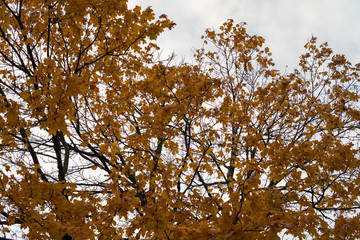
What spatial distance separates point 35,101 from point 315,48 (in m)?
7.99

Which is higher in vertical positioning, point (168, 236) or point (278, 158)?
point (278, 158)

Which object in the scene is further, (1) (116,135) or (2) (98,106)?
(2) (98,106)

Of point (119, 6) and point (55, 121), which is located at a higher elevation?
point (119, 6)

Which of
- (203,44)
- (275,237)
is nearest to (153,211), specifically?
(275,237)

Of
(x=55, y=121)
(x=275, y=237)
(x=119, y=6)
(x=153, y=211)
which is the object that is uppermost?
(x=119, y=6)

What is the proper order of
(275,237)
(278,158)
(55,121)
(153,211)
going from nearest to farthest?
(275,237) → (153,211) → (55,121) → (278,158)

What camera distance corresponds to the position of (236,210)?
2525 millimetres

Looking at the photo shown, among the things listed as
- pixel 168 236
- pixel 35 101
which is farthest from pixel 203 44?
pixel 168 236

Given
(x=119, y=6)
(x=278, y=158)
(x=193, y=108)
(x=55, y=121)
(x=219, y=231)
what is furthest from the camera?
(x=193, y=108)

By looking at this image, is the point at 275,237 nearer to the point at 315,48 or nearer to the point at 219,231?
the point at 219,231

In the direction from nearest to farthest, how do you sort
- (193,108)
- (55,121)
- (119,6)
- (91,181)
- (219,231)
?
(219,231), (55,121), (119,6), (193,108), (91,181)

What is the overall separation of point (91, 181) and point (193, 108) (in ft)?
11.3

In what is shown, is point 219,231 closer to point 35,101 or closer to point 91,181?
point 35,101

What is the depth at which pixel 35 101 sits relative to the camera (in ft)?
10.2
